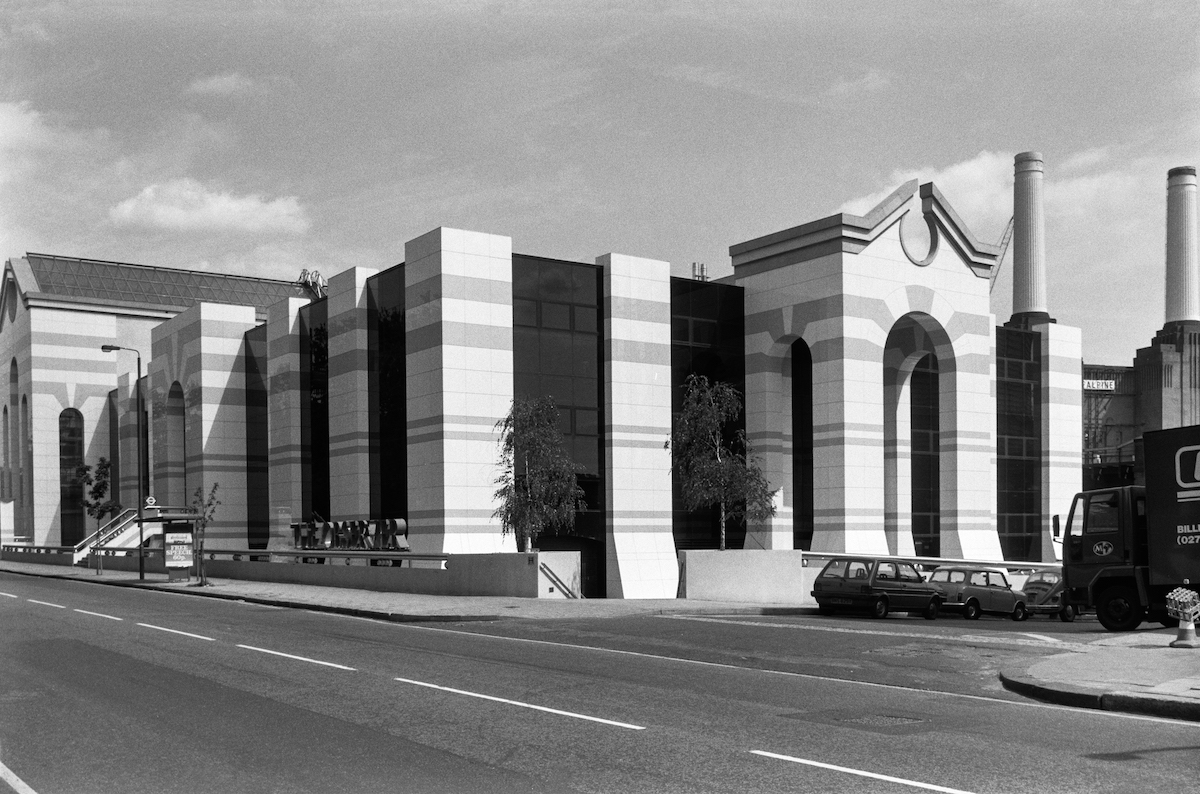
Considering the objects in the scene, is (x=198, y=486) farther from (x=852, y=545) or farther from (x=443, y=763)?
(x=443, y=763)

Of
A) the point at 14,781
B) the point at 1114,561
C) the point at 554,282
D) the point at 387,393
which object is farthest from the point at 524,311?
the point at 14,781

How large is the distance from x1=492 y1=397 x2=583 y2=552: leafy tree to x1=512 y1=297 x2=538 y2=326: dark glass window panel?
368 cm

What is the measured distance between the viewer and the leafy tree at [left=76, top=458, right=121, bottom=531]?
64938 mm

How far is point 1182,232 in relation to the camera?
243ft

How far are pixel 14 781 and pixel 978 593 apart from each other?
29675mm

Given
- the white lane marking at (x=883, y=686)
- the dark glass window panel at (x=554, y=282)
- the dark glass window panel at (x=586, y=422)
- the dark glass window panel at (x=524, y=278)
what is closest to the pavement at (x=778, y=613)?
the white lane marking at (x=883, y=686)

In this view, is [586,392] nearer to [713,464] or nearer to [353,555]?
[713,464]

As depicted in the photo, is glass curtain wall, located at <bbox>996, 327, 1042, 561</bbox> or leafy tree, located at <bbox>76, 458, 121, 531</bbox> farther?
A: leafy tree, located at <bbox>76, 458, 121, 531</bbox>

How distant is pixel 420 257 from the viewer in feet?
124

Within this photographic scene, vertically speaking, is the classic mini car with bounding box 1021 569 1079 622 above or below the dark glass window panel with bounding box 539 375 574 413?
below

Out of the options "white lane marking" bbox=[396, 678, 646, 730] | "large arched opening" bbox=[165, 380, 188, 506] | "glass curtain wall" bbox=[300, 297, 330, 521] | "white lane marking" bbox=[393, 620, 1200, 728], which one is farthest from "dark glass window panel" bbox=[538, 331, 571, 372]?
"white lane marking" bbox=[396, 678, 646, 730]

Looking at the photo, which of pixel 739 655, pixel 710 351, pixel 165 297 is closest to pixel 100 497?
pixel 165 297

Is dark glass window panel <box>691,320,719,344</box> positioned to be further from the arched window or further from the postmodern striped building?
the arched window

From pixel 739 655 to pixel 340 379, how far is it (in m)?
27.7
